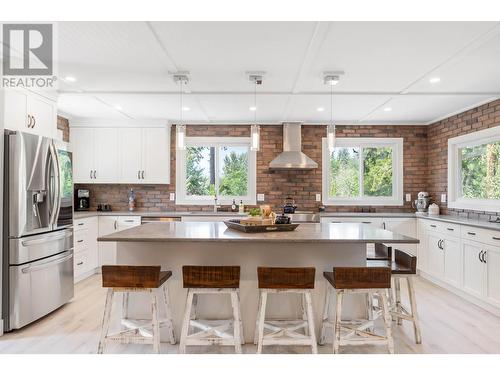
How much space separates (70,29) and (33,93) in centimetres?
149

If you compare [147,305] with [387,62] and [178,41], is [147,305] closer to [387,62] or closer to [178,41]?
[178,41]

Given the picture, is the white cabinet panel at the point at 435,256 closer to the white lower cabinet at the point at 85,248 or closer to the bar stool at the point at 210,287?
the bar stool at the point at 210,287

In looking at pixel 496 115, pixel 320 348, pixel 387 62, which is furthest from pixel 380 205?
pixel 320 348

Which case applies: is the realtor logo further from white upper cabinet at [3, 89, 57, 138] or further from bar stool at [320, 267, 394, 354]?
bar stool at [320, 267, 394, 354]

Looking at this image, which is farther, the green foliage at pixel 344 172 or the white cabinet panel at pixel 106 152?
the green foliage at pixel 344 172

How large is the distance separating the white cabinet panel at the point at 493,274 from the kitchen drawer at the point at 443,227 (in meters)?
0.57

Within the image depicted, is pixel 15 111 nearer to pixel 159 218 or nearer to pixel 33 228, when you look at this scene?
pixel 33 228

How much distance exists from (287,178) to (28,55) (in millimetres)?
3983

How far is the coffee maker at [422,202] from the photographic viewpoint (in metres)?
5.55

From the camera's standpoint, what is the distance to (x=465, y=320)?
338 centimetres

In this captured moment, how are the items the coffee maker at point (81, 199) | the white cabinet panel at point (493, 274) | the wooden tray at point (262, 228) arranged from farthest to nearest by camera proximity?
the coffee maker at point (81, 199)
the white cabinet panel at point (493, 274)
the wooden tray at point (262, 228)

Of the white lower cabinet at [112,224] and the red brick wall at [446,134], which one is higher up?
the red brick wall at [446,134]

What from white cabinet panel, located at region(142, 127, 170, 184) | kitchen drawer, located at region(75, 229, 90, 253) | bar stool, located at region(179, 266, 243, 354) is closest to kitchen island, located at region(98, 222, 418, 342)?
bar stool, located at region(179, 266, 243, 354)

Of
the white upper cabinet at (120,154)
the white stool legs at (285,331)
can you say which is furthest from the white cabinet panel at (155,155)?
the white stool legs at (285,331)
